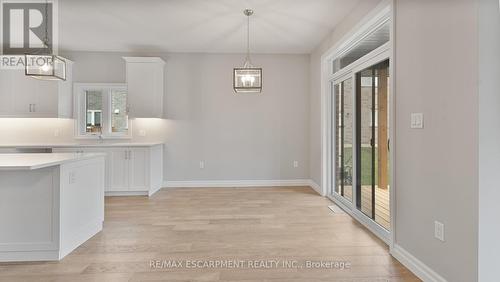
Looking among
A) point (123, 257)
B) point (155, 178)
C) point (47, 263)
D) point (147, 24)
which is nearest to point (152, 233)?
point (123, 257)

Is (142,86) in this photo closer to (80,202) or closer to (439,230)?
(80,202)

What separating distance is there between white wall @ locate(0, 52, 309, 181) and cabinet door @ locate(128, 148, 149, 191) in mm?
→ 754

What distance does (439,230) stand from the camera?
6.44 ft

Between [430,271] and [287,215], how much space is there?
74.3 inches

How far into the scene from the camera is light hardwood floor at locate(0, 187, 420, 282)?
2215 millimetres

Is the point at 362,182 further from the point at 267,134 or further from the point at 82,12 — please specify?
the point at 82,12

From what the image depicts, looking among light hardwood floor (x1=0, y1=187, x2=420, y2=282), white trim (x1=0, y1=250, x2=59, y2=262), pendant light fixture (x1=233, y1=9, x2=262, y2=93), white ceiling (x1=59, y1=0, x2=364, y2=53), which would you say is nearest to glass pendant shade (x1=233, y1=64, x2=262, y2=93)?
pendant light fixture (x1=233, y1=9, x2=262, y2=93)

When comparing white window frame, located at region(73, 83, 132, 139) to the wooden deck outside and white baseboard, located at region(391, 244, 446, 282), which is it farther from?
white baseboard, located at region(391, 244, 446, 282)

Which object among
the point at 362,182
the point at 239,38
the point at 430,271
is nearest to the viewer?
the point at 430,271

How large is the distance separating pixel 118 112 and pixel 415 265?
5368 mm

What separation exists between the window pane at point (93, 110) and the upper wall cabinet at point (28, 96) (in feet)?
1.48

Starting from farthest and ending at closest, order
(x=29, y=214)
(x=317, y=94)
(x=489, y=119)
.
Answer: (x=317, y=94) → (x=29, y=214) → (x=489, y=119)

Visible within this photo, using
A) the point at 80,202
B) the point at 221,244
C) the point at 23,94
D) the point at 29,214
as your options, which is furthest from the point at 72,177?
the point at 23,94

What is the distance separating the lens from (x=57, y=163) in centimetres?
236
